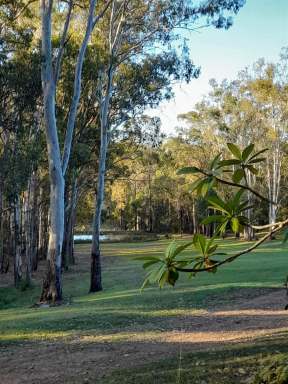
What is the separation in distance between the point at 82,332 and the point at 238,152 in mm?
7580

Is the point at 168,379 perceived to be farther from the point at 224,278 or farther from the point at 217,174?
the point at 224,278

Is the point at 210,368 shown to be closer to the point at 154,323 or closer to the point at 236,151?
the point at 236,151

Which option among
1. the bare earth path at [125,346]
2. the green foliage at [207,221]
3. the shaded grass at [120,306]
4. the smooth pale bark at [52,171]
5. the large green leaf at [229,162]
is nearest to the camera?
the green foliage at [207,221]

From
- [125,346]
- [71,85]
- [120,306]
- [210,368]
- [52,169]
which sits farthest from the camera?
[71,85]

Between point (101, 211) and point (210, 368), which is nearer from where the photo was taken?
point (210, 368)

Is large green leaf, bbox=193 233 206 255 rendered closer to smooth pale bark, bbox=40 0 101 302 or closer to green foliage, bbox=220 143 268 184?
green foliage, bbox=220 143 268 184

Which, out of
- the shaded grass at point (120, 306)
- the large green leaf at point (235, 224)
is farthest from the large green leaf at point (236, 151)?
the shaded grass at point (120, 306)

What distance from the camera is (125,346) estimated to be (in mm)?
7730

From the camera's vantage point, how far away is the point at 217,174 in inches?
84.7

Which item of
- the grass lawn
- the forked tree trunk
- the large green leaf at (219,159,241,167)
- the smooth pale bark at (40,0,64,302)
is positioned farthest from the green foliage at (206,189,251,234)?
the forked tree trunk

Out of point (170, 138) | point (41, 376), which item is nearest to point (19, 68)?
point (41, 376)

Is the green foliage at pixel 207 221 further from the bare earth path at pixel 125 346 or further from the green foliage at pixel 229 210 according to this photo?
the bare earth path at pixel 125 346

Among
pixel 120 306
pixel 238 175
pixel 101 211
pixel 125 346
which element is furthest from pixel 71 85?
pixel 238 175

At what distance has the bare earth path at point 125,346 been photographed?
6340 millimetres
